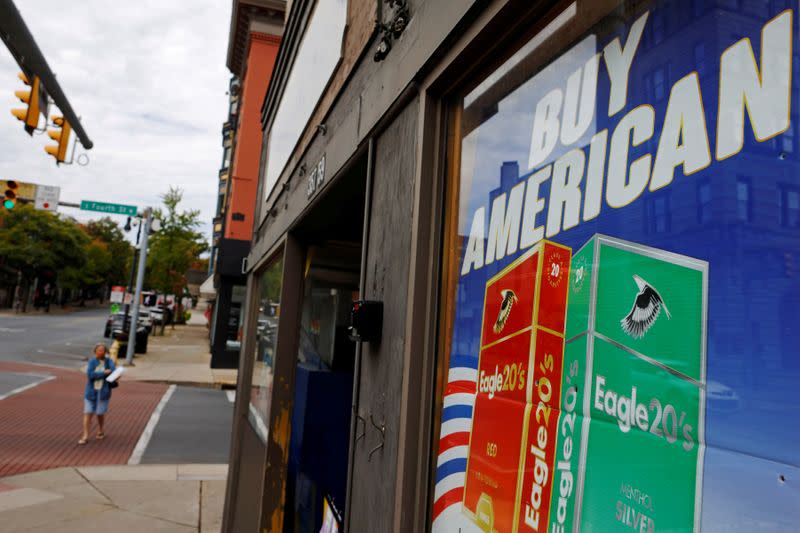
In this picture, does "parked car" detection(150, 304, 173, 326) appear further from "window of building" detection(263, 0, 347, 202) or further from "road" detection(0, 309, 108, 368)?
"window of building" detection(263, 0, 347, 202)

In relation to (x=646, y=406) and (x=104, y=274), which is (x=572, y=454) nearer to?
(x=646, y=406)

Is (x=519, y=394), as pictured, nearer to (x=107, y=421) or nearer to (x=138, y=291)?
(x=107, y=421)

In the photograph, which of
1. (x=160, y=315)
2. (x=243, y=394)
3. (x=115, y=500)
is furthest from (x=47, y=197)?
(x=160, y=315)

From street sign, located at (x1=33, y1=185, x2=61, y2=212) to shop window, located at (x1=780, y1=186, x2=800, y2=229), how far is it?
19.1 metres

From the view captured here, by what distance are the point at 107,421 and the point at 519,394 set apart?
495 inches

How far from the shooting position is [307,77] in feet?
14.6

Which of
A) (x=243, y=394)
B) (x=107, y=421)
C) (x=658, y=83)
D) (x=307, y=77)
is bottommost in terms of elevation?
(x=107, y=421)

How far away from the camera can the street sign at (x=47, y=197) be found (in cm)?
1662

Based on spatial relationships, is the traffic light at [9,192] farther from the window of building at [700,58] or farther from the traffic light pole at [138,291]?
the window of building at [700,58]

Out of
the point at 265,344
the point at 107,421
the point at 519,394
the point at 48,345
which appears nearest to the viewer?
the point at 519,394

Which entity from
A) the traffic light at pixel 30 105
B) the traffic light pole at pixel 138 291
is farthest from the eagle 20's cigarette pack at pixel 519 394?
the traffic light pole at pixel 138 291

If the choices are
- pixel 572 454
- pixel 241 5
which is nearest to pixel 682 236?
pixel 572 454

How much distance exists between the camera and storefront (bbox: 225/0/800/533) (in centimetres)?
86

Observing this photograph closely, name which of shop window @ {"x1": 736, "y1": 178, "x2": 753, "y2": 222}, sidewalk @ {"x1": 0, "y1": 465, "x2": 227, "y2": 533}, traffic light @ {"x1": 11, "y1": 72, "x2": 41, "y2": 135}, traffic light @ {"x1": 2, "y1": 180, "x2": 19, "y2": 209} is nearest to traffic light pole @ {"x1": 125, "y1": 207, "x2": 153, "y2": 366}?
traffic light @ {"x1": 2, "y1": 180, "x2": 19, "y2": 209}
